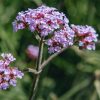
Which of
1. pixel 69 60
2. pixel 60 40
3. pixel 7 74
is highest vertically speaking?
pixel 69 60

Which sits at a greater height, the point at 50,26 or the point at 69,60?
the point at 69,60

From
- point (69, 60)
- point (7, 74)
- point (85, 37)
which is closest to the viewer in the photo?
point (7, 74)

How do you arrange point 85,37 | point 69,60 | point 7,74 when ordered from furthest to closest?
point 69,60, point 85,37, point 7,74

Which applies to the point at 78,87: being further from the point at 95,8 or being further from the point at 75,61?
the point at 95,8

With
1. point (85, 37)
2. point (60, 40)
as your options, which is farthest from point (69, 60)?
point (60, 40)

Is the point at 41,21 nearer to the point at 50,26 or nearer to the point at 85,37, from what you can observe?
the point at 50,26

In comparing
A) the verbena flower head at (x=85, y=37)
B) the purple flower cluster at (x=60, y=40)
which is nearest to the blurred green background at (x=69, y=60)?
the verbena flower head at (x=85, y=37)
